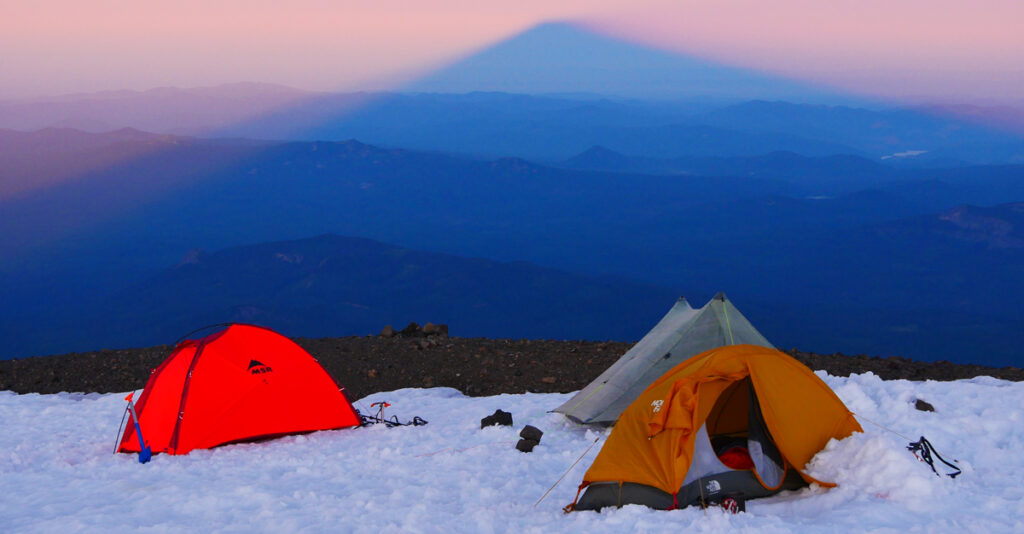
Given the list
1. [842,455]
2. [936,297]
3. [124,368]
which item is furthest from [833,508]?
[936,297]

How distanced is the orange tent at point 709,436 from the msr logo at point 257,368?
19.8ft

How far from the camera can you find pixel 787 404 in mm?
8859

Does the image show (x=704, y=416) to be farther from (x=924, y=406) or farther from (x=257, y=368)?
(x=257, y=368)

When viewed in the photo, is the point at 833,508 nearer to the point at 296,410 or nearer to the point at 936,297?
the point at 296,410

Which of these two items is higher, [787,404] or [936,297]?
[787,404]

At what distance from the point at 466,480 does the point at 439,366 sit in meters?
7.75

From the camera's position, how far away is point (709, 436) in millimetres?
9289

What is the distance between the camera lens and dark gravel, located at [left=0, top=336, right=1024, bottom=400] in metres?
16.2

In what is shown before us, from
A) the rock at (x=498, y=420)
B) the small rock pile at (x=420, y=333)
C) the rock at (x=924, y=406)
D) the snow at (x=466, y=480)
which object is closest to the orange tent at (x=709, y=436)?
the snow at (x=466, y=480)

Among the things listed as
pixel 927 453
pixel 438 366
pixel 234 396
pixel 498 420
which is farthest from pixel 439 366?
pixel 927 453

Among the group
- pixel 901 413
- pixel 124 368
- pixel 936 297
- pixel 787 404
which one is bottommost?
pixel 936 297

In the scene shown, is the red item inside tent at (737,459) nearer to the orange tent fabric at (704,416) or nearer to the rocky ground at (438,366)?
the orange tent fabric at (704,416)

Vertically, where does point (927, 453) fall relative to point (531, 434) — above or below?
above

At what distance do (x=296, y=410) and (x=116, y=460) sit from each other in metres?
2.58
